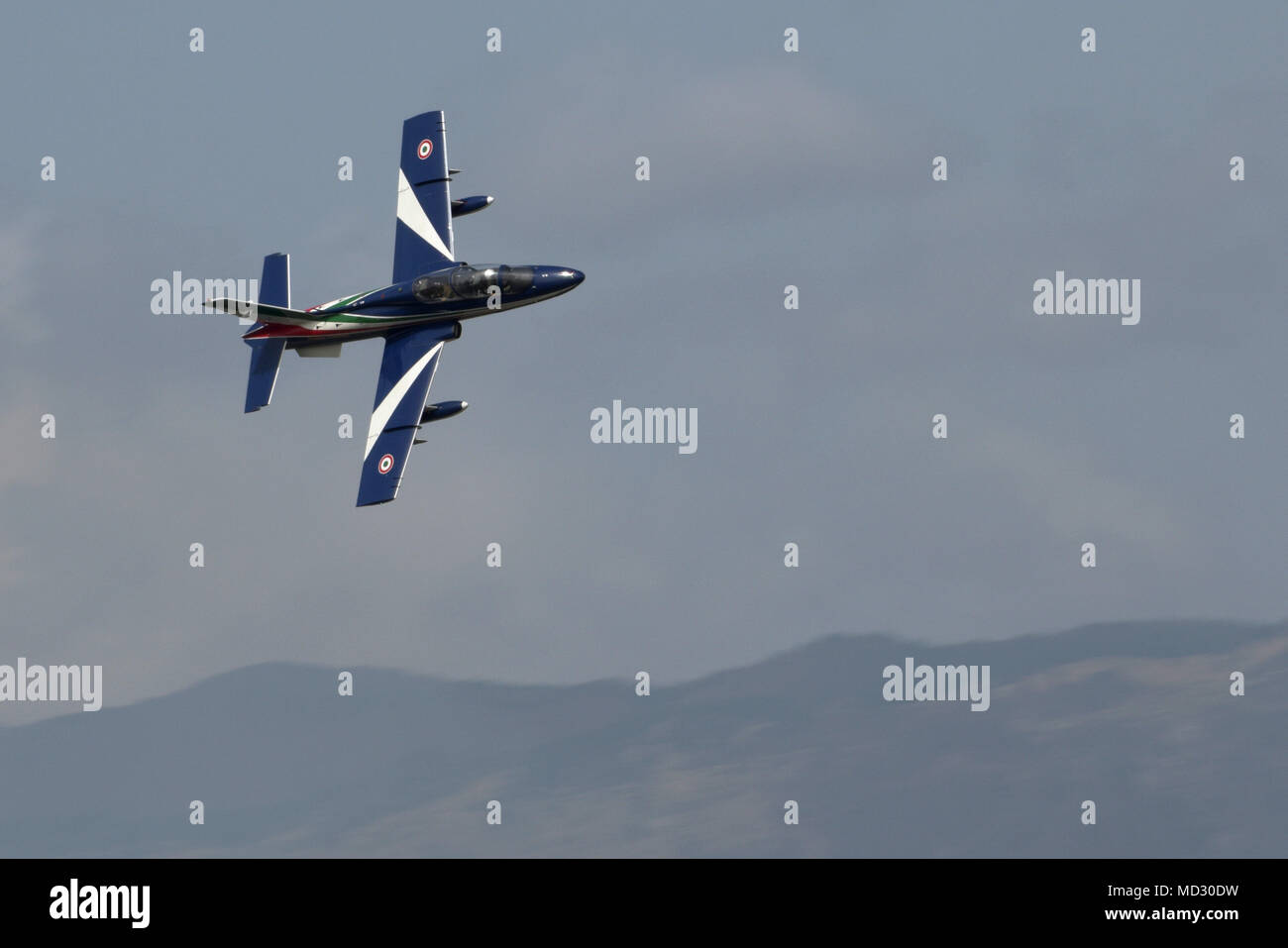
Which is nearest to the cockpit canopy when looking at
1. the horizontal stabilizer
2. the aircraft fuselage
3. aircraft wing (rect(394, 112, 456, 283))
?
the aircraft fuselage

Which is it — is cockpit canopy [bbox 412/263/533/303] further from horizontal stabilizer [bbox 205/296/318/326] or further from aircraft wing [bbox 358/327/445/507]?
horizontal stabilizer [bbox 205/296/318/326]

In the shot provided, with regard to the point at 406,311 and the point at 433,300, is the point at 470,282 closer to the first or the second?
the point at 433,300

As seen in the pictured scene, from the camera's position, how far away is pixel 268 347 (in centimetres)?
7675

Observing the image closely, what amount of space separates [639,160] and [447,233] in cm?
1028

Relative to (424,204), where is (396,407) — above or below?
below

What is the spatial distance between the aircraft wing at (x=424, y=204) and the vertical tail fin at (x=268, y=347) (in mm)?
5529

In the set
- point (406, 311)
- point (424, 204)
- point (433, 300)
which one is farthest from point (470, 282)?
point (424, 204)

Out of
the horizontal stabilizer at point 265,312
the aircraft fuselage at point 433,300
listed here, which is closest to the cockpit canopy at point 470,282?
the aircraft fuselage at point 433,300

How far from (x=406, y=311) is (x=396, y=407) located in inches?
201

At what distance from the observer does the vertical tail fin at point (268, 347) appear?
76.1 meters
